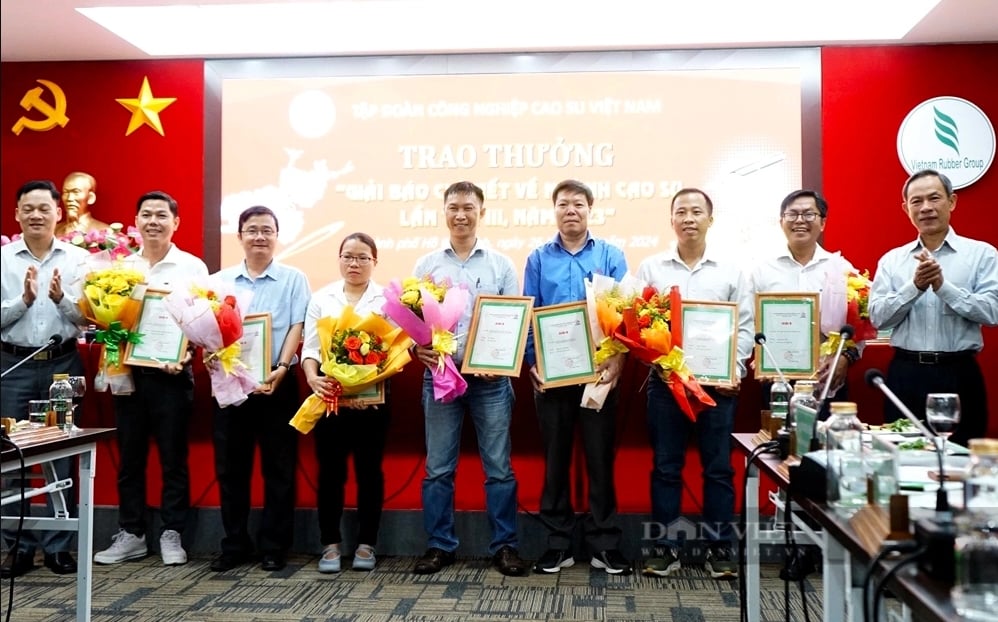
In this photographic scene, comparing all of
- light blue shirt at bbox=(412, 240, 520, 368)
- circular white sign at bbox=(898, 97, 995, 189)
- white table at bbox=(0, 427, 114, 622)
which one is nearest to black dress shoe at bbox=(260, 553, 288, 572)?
white table at bbox=(0, 427, 114, 622)

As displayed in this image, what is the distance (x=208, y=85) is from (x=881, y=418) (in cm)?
448

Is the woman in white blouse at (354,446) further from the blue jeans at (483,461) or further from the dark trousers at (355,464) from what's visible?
the blue jeans at (483,461)

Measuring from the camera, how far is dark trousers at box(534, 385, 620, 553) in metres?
3.73

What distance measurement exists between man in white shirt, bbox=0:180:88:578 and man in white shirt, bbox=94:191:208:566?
0.25 metres

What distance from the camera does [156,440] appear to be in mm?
4051

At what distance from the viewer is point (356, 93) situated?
541 centimetres

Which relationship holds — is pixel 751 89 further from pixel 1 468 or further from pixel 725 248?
pixel 1 468

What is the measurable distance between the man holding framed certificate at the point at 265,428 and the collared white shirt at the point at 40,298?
0.70 metres

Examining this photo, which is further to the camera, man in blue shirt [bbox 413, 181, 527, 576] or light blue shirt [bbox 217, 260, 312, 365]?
light blue shirt [bbox 217, 260, 312, 365]

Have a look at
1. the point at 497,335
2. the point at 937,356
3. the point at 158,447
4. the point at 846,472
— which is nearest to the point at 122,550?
the point at 158,447

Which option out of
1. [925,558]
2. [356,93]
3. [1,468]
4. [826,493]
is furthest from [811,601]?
[356,93]

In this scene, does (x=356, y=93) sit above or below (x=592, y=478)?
above

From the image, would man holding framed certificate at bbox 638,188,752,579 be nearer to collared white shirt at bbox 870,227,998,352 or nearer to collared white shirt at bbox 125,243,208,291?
collared white shirt at bbox 870,227,998,352

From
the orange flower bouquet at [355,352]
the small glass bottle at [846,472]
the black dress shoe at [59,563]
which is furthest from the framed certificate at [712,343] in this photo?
the black dress shoe at [59,563]
